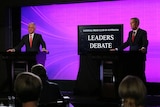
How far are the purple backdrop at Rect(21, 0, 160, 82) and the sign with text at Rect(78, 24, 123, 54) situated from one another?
29 centimetres

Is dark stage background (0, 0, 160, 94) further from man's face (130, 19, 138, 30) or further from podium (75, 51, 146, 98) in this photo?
podium (75, 51, 146, 98)

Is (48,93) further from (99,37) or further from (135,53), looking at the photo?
(99,37)

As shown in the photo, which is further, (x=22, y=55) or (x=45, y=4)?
(x=45, y=4)

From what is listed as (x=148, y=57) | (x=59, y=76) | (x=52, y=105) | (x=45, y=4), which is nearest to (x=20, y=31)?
(x=45, y=4)

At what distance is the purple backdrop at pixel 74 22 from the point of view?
7.68 metres

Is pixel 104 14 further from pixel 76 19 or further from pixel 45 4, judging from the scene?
pixel 45 4

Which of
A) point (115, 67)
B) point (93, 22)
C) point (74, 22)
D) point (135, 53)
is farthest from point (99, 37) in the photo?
point (135, 53)

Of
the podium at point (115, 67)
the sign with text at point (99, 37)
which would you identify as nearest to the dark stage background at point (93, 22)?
the sign with text at point (99, 37)

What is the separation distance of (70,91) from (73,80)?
29cm

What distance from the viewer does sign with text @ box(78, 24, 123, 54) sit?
25.3 ft

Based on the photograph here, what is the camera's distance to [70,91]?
8.41m

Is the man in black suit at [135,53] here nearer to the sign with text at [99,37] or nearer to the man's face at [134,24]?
the man's face at [134,24]

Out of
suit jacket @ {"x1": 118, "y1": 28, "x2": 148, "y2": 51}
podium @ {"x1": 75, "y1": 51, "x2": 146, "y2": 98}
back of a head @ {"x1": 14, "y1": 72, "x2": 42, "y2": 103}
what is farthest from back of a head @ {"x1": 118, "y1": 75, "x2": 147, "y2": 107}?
suit jacket @ {"x1": 118, "y1": 28, "x2": 148, "y2": 51}

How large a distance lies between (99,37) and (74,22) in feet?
3.01
